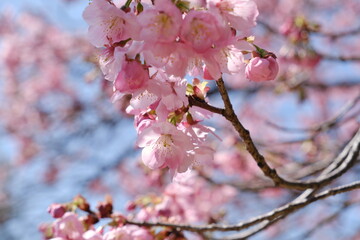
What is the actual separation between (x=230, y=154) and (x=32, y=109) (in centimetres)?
406

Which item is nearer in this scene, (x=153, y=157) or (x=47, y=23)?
(x=153, y=157)

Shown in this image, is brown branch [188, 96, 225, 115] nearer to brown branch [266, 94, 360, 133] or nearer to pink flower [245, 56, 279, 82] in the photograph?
pink flower [245, 56, 279, 82]

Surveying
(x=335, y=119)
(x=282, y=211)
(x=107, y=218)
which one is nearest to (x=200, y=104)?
(x=282, y=211)

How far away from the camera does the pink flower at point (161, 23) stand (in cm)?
85

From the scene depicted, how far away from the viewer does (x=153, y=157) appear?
1.15m

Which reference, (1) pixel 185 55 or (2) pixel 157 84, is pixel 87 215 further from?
(1) pixel 185 55

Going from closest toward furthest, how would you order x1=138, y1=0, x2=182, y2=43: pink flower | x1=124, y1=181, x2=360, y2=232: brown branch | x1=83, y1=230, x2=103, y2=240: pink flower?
x1=138, y1=0, x2=182, y2=43: pink flower < x1=124, y1=181, x2=360, y2=232: brown branch < x1=83, y1=230, x2=103, y2=240: pink flower

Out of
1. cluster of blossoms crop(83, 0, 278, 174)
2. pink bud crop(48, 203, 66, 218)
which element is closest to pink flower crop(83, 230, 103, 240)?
pink bud crop(48, 203, 66, 218)

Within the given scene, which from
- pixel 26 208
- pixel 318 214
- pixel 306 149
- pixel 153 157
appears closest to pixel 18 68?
pixel 26 208

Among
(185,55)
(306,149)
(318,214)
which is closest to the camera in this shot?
(185,55)

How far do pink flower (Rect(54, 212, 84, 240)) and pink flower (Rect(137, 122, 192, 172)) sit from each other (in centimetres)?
48

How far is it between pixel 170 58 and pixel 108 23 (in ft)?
0.61

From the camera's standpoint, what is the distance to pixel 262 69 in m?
1.03

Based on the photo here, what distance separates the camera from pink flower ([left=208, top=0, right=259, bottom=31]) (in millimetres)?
945
